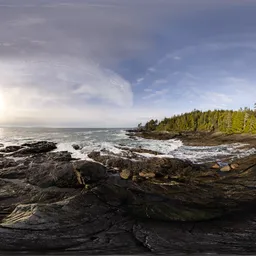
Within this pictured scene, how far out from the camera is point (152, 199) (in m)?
11.7

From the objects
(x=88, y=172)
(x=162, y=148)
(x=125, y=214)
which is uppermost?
(x=88, y=172)

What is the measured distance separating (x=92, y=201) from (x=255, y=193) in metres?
11.1

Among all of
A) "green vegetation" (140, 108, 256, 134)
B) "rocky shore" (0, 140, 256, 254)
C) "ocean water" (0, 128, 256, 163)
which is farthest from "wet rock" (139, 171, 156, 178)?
"green vegetation" (140, 108, 256, 134)

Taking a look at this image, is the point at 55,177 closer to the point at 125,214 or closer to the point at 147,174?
the point at 125,214

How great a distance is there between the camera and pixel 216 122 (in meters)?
108

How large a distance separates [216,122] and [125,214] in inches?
4345

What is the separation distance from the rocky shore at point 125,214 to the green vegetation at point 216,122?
220ft

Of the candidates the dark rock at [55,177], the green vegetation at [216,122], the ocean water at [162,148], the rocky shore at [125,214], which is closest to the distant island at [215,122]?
the green vegetation at [216,122]

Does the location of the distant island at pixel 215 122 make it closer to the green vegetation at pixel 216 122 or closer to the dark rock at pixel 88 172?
the green vegetation at pixel 216 122

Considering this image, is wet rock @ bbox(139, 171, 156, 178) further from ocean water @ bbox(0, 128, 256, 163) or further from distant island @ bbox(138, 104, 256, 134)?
distant island @ bbox(138, 104, 256, 134)

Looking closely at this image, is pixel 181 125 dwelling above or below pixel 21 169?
above

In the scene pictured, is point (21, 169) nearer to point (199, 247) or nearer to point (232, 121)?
point (199, 247)

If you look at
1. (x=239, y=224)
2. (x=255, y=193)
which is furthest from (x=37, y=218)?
(x=255, y=193)

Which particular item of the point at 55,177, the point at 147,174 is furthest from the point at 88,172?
the point at 147,174
